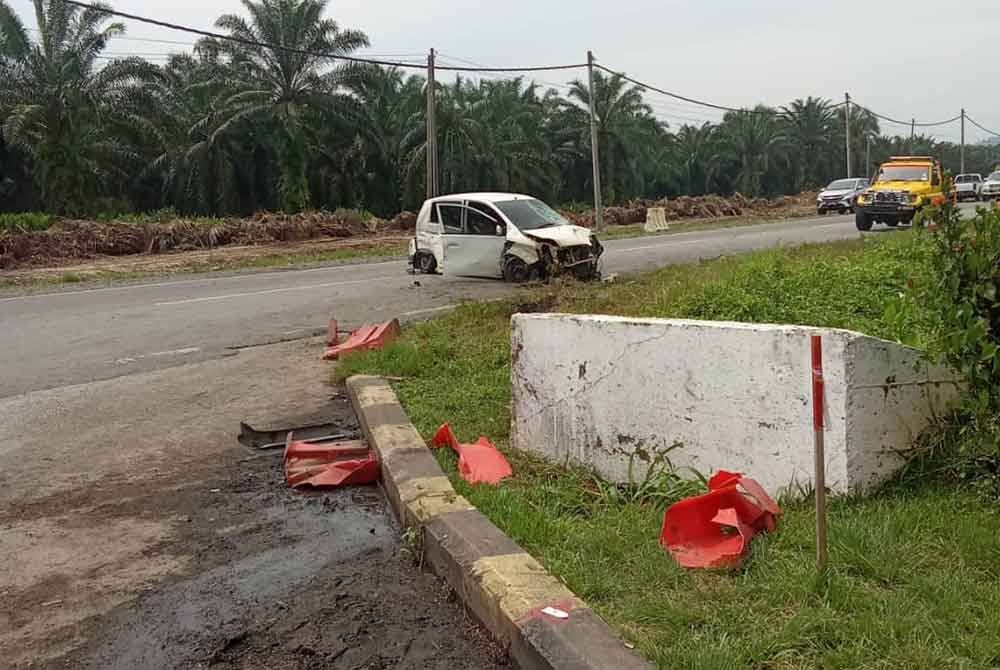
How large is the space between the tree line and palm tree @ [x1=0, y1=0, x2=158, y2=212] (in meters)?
0.06

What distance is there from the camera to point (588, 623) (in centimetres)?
305

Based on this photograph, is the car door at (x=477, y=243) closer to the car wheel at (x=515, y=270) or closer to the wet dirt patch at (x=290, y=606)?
the car wheel at (x=515, y=270)

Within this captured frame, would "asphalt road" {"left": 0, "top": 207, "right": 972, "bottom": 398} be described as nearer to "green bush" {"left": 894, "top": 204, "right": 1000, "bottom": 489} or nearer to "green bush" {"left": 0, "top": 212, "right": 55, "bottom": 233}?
"green bush" {"left": 894, "top": 204, "right": 1000, "bottom": 489}

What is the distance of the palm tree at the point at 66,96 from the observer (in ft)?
103

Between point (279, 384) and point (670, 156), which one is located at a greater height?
point (670, 156)

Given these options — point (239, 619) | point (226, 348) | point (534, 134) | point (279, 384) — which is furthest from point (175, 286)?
point (534, 134)

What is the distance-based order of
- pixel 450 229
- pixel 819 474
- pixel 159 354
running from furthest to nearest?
pixel 450 229
pixel 159 354
pixel 819 474

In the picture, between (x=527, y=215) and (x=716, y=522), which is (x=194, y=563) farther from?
(x=527, y=215)

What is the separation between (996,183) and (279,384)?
43.5 metres

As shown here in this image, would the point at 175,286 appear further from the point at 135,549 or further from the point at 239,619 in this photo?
the point at 239,619

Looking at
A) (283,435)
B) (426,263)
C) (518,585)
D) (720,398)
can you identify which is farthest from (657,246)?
(518,585)

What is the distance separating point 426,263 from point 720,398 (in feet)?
42.1

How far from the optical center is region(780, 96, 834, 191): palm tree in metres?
72.2

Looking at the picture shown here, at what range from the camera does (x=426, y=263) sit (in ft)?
55.6
